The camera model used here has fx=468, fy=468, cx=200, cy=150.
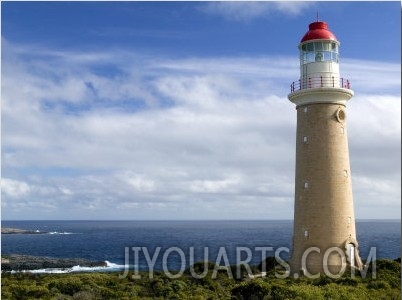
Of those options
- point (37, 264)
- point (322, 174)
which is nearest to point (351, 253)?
point (322, 174)

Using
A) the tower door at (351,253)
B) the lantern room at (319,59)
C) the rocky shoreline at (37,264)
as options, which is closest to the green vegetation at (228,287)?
the tower door at (351,253)

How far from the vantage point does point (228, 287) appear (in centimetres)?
1997

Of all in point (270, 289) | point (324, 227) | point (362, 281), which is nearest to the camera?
point (270, 289)

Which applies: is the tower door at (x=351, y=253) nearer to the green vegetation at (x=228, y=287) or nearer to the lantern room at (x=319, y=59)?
the green vegetation at (x=228, y=287)

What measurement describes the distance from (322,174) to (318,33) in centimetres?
582

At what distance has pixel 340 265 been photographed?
1830cm

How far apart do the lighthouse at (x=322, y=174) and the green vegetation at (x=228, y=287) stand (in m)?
0.99

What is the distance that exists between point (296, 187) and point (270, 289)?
568cm

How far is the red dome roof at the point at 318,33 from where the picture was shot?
19.2 meters

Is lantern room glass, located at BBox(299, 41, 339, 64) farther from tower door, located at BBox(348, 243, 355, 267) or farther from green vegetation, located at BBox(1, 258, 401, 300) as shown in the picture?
green vegetation, located at BBox(1, 258, 401, 300)

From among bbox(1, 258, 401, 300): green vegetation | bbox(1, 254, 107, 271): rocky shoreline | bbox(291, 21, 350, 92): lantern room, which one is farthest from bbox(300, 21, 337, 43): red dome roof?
bbox(1, 254, 107, 271): rocky shoreline

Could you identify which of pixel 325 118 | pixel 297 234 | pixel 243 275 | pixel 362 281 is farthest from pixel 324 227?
pixel 243 275

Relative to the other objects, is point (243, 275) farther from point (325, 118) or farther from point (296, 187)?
point (325, 118)

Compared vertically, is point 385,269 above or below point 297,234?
below
